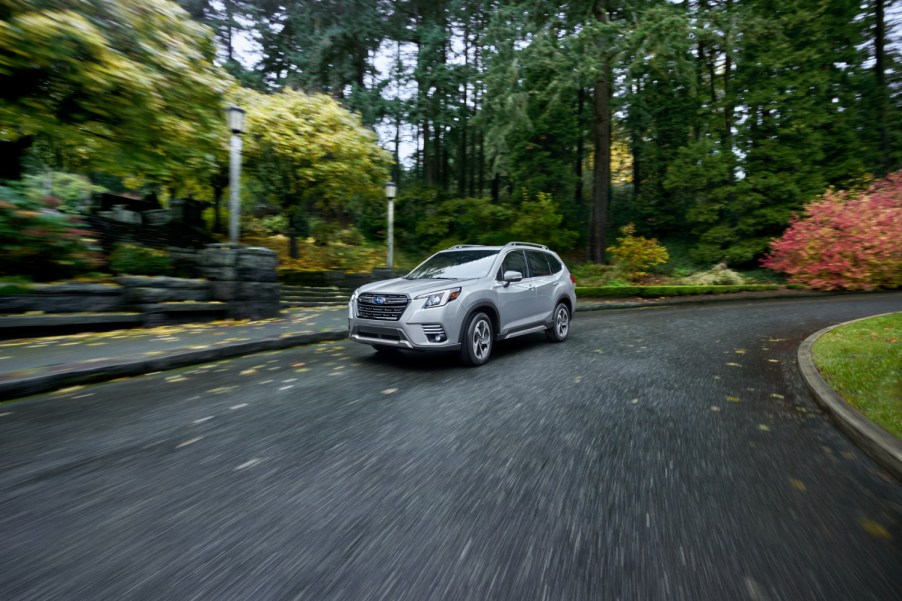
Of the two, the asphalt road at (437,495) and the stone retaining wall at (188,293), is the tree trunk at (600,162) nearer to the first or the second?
the stone retaining wall at (188,293)

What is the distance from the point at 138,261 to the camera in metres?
9.69

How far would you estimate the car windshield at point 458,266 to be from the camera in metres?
6.82

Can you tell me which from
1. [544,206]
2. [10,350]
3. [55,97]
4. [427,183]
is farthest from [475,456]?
[427,183]

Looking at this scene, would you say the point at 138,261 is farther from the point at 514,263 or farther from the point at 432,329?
the point at 514,263

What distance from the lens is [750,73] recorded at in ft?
83.1

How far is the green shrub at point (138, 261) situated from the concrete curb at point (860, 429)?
11.6 meters

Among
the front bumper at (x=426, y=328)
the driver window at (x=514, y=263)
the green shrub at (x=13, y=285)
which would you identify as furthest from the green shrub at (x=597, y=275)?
the green shrub at (x=13, y=285)

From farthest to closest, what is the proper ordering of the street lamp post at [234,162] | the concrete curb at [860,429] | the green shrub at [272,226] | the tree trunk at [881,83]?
the tree trunk at [881,83], the green shrub at [272,226], the street lamp post at [234,162], the concrete curb at [860,429]

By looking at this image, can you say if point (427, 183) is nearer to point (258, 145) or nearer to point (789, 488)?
point (258, 145)

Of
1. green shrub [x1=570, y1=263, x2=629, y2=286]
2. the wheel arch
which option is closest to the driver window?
the wheel arch

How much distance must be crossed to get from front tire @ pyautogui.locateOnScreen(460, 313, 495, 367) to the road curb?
11.0ft

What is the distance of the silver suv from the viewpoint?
5883 mm

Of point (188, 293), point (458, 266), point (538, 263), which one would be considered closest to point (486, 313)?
point (458, 266)

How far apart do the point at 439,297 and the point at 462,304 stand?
0.33 metres
